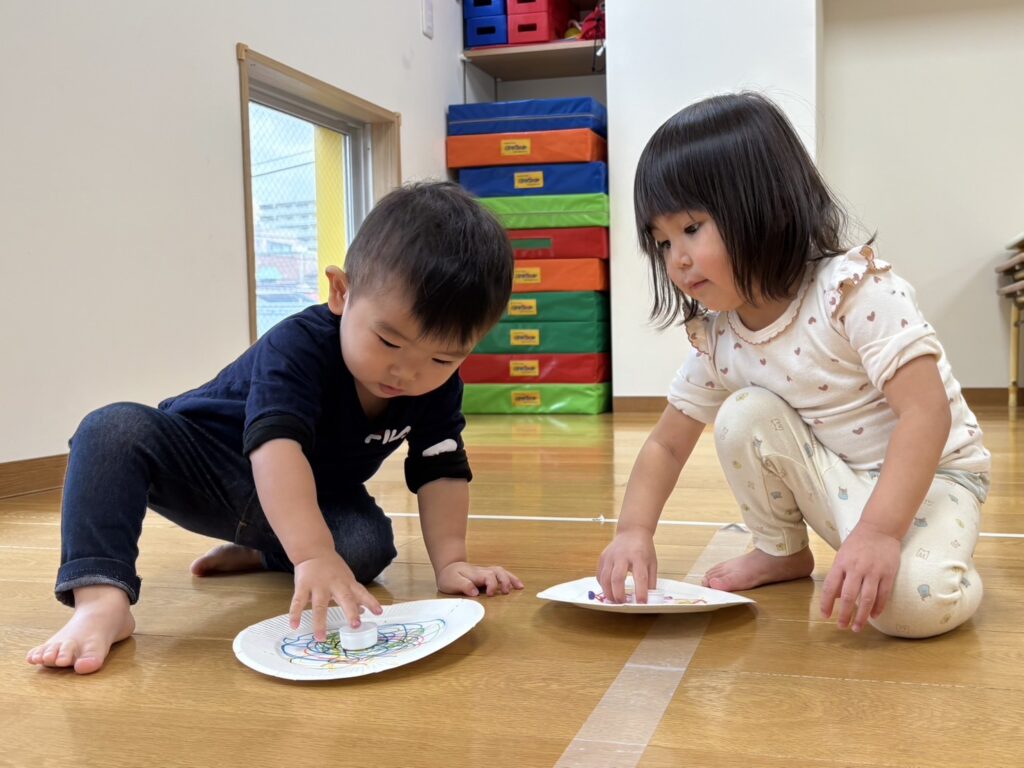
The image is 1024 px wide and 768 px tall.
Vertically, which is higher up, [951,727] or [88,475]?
[88,475]

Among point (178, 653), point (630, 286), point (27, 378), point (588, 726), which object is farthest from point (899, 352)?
point (630, 286)

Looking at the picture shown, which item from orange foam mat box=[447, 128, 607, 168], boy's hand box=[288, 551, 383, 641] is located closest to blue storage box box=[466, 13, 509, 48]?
orange foam mat box=[447, 128, 607, 168]

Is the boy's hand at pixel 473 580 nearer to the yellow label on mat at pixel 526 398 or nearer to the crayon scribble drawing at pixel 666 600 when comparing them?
the crayon scribble drawing at pixel 666 600

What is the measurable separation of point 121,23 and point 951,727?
1.99 metres

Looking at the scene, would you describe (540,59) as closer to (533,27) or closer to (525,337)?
(533,27)

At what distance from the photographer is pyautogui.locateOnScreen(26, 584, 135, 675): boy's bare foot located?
2.72 feet

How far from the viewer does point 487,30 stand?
367 centimetres

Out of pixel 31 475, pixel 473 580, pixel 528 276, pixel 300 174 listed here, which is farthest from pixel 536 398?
pixel 473 580

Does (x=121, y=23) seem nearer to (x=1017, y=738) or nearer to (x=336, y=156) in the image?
(x=336, y=156)

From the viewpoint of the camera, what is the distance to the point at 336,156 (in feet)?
10.6

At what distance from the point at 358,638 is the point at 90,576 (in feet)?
0.84

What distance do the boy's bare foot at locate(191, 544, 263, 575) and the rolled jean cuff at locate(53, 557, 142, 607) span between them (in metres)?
0.27

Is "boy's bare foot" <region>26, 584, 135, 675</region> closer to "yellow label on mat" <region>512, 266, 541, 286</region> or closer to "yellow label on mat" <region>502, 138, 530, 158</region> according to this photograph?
"yellow label on mat" <region>512, 266, 541, 286</region>

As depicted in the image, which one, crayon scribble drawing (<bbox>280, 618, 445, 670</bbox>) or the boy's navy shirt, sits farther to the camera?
the boy's navy shirt
